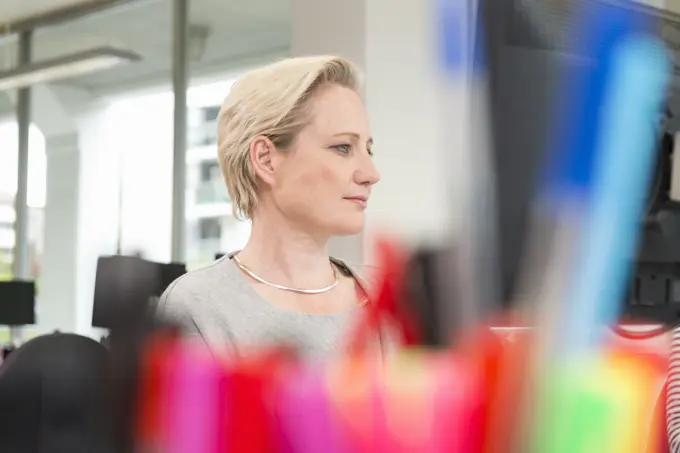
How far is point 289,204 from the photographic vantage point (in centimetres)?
41

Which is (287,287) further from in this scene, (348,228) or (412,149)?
(412,149)

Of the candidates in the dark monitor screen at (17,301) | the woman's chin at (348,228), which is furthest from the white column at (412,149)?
the dark monitor screen at (17,301)

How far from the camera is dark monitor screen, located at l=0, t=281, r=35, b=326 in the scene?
3.91 meters

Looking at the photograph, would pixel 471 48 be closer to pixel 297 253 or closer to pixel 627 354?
pixel 627 354

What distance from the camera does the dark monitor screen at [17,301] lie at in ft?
12.8

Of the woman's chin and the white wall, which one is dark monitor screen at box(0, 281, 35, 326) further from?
the woman's chin

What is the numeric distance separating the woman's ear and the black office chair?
151mm

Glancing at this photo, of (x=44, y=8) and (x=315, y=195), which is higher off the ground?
(x=44, y=8)

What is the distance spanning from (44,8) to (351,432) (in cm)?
499

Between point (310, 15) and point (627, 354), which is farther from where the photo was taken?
point (310, 15)

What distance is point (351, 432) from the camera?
0.24 metres

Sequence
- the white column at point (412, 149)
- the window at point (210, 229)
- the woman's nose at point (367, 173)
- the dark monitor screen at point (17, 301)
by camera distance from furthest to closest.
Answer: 1. the dark monitor screen at point (17, 301)
2. the window at point (210, 229)
3. the woman's nose at point (367, 173)
4. the white column at point (412, 149)

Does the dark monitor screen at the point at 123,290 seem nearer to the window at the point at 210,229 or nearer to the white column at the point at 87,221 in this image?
the white column at the point at 87,221

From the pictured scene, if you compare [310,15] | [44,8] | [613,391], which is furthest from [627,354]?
[44,8]
